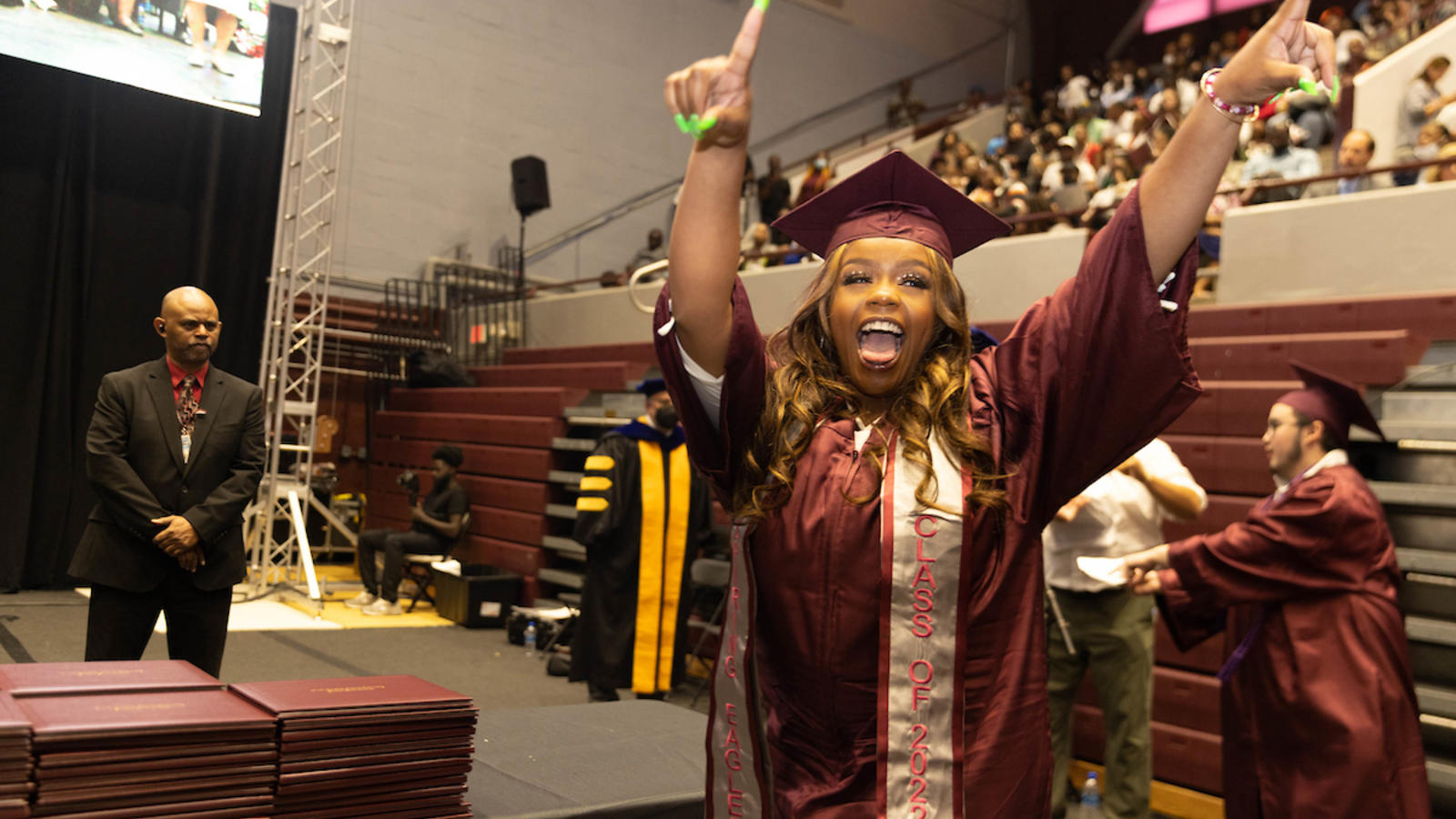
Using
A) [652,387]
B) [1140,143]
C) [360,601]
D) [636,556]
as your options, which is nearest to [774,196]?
[1140,143]

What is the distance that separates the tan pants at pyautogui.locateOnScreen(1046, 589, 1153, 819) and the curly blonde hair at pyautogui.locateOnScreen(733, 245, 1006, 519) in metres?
2.88

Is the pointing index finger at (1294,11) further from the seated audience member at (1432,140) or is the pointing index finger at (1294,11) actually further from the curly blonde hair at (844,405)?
the seated audience member at (1432,140)

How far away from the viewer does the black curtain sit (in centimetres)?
885

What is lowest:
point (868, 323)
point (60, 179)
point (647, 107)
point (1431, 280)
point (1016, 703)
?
point (1016, 703)

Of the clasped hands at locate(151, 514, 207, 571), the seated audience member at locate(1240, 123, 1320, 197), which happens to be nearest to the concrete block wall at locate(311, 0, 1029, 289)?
the seated audience member at locate(1240, 123, 1320, 197)

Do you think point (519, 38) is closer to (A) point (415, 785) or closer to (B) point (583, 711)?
(B) point (583, 711)

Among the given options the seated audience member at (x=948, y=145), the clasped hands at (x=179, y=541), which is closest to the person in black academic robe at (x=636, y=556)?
the clasped hands at (x=179, y=541)

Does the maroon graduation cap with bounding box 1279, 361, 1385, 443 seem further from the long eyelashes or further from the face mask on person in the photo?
the face mask on person

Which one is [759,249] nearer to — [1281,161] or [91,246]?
[1281,161]

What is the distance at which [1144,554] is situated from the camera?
3.52 meters

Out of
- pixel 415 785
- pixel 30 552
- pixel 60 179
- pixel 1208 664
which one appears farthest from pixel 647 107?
pixel 415 785

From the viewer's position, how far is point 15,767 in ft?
4.71

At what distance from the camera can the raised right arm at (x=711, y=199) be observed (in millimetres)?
1272

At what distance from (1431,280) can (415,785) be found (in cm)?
582
